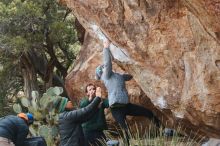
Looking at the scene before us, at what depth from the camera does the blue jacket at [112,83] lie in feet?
26.3

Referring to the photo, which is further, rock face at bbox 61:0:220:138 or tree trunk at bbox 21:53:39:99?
tree trunk at bbox 21:53:39:99

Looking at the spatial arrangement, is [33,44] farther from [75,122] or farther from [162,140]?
[162,140]

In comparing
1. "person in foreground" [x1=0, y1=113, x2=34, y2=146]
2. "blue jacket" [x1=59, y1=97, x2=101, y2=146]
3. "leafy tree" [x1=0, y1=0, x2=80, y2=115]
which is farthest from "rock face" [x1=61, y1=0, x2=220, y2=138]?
"leafy tree" [x1=0, y1=0, x2=80, y2=115]

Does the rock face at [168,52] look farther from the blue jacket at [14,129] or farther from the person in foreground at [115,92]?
the blue jacket at [14,129]

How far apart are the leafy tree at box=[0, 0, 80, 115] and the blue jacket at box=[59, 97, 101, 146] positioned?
575 centimetres

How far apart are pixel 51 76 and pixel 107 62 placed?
8.73 m

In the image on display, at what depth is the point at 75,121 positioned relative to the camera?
303 inches

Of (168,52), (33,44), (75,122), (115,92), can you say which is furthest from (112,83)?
(33,44)

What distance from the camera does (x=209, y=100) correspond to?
714 cm

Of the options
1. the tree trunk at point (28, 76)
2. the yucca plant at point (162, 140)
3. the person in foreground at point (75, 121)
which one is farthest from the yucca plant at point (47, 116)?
the tree trunk at point (28, 76)

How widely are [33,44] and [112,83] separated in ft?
21.2

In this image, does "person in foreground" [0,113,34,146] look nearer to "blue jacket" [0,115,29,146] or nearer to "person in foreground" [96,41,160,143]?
"blue jacket" [0,115,29,146]

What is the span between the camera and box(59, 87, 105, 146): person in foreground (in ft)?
25.0

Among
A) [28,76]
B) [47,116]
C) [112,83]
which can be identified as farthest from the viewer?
[28,76]
